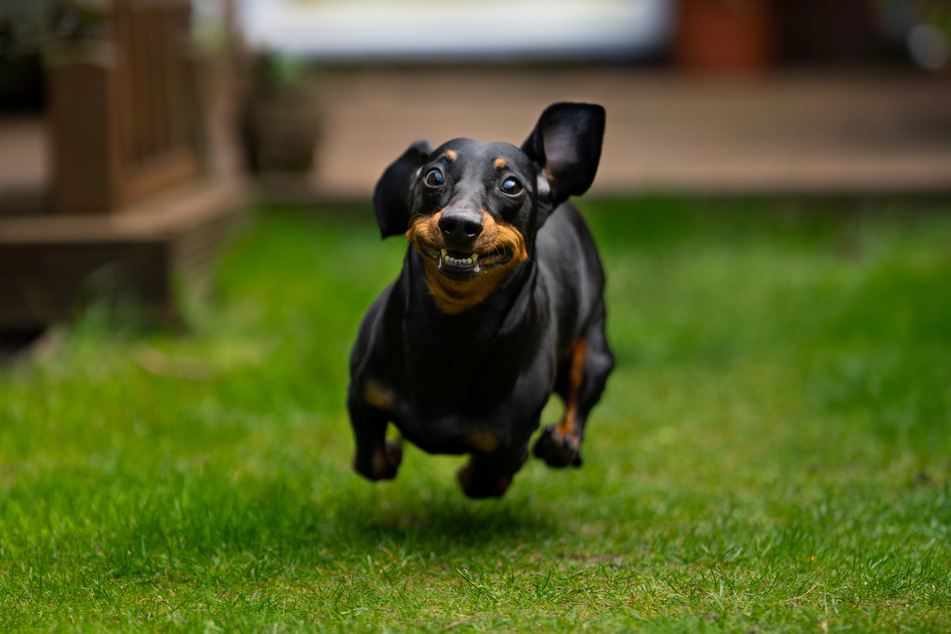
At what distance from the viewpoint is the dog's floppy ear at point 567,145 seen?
2.97m

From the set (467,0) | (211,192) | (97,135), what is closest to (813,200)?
(211,192)

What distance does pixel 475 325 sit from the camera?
9.57ft

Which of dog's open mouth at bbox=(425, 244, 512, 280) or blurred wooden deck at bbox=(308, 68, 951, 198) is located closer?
dog's open mouth at bbox=(425, 244, 512, 280)

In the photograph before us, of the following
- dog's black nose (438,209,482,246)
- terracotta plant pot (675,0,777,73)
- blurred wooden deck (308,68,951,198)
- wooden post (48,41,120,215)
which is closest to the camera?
dog's black nose (438,209,482,246)

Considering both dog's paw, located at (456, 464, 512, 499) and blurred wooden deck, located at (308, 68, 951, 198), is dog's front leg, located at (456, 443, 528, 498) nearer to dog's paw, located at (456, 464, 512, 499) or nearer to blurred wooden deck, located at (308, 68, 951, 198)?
dog's paw, located at (456, 464, 512, 499)

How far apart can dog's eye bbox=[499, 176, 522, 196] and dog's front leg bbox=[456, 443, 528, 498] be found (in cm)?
63

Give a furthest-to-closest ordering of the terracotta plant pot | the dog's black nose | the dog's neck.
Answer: the terracotta plant pot, the dog's neck, the dog's black nose

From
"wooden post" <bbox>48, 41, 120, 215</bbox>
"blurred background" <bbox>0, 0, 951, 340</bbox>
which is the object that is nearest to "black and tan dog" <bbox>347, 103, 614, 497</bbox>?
"blurred background" <bbox>0, 0, 951, 340</bbox>

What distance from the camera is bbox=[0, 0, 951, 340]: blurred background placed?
544 centimetres

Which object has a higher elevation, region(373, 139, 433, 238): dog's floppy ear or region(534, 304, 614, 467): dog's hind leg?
region(373, 139, 433, 238): dog's floppy ear

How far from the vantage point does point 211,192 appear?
6754mm

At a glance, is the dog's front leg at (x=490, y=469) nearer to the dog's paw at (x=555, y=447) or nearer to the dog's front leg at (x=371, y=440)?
the dog's paw at (x=555, y=447)

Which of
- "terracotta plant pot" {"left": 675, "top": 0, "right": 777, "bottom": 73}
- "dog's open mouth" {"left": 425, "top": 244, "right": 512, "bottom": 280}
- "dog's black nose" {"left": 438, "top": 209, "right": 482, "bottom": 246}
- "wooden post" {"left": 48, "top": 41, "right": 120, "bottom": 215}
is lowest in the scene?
"terracotta plant pot" {"left": 675, "top": 0, "right": 777, "bottom": 73}

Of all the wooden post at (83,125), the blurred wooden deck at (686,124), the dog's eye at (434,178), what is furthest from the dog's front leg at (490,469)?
the blurred wooden deck at (686,124)
